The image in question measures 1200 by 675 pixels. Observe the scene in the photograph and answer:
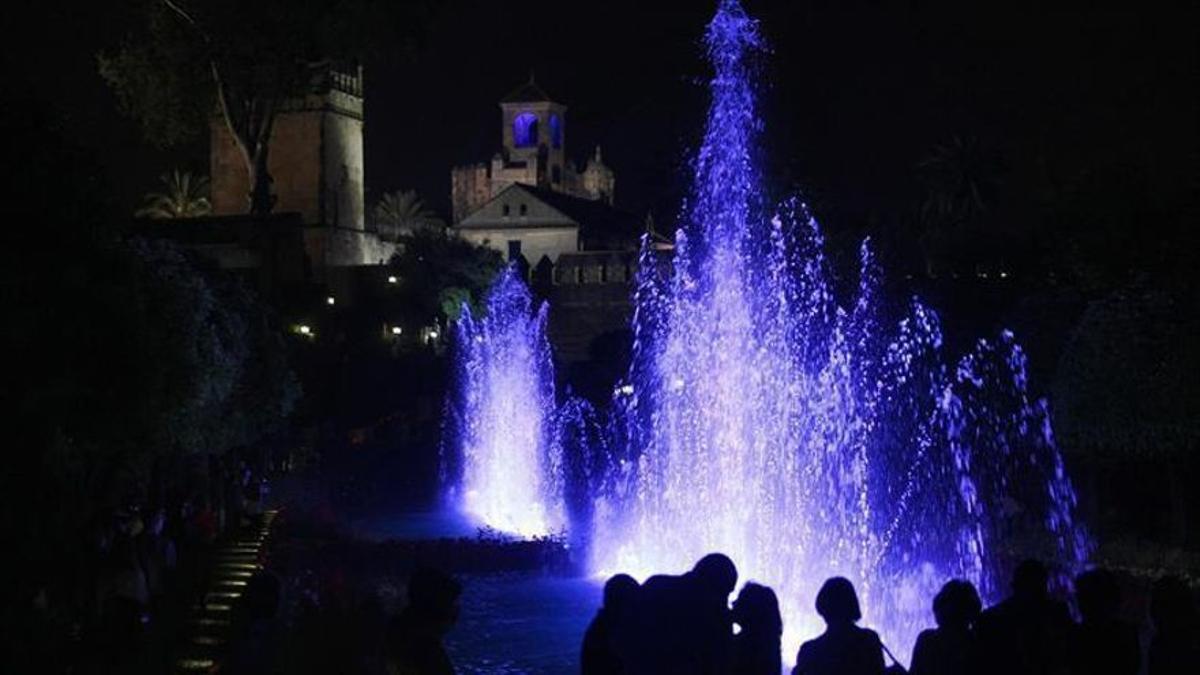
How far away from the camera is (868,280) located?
153ft

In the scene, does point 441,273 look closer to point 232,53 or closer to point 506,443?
point 232,53

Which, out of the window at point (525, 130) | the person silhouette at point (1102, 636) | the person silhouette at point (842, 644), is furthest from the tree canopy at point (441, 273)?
the person silhouette at point (842, 644)

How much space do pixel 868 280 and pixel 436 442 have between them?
13.0m

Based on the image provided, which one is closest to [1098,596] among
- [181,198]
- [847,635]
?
[847,635]

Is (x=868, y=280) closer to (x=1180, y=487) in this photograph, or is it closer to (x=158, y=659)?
(x=1180, y=487)

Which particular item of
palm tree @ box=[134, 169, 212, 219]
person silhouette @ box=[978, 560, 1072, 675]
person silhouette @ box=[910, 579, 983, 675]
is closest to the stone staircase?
person silhouette @ box=[910, 579, 983, 675]

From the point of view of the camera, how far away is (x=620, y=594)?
7.69 metres

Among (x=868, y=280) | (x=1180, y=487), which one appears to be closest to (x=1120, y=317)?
(x=1180, y=487)

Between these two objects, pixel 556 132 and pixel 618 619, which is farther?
pixel 556 132

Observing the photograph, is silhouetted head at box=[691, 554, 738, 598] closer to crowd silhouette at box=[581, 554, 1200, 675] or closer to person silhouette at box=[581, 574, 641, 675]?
crowd silhouette at box=[581, 554, 1200, 675]

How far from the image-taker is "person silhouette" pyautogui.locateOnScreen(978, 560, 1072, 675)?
310 inches

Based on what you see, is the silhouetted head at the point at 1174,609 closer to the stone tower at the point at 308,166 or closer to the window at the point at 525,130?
the stone tower at the point at 308,166

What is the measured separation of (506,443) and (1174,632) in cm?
3052

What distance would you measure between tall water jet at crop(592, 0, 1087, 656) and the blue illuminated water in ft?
0.10
